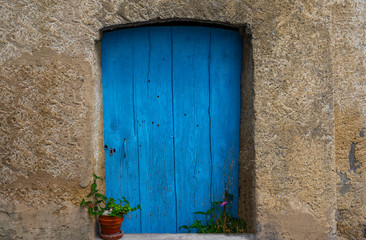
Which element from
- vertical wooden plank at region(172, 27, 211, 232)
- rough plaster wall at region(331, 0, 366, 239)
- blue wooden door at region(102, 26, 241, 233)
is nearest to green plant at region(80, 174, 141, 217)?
blue wooden door at region(102, 26, 241, 233)

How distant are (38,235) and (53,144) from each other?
69cm

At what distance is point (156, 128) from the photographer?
118 inches

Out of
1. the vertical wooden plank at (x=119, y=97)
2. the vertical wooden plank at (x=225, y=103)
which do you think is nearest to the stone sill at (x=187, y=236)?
the vertical wooden plank at (x=225, y=103)

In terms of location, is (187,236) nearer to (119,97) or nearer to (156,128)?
(156,128)

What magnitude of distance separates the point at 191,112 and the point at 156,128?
325mm

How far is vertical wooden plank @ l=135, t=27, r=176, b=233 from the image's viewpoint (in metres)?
2.99

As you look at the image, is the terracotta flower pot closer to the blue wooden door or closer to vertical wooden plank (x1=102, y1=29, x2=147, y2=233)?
the blue wooden door

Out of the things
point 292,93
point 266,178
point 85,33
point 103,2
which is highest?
point 103,2

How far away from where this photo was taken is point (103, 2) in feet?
8.76

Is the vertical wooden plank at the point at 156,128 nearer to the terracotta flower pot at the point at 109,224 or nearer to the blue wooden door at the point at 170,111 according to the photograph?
the blue wooden door at the point at 170,111

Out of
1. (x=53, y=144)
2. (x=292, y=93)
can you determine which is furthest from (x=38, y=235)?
(x=292, y=93)

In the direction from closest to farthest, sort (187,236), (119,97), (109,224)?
(109,224)
(187,236)
(119,97)

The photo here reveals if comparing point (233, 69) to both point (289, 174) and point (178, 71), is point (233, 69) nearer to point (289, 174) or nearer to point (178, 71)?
point (178, 71)

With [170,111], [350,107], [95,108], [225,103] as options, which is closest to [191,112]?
[170,111]
